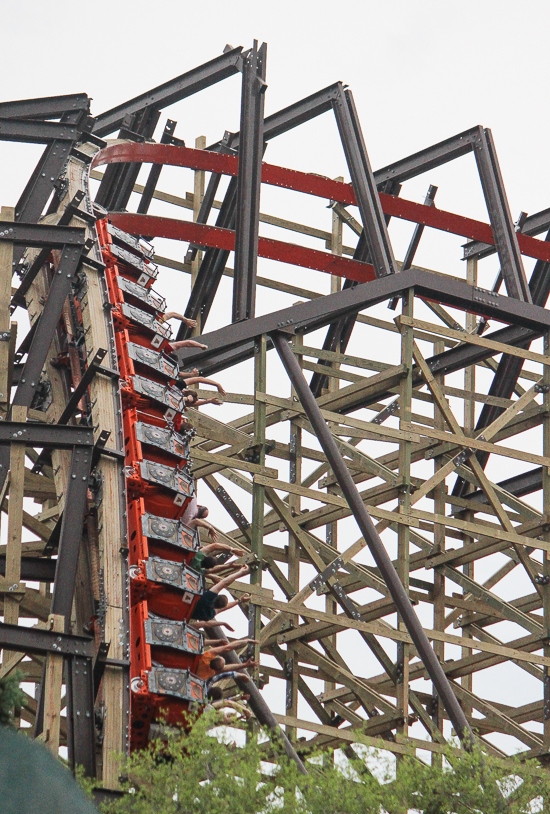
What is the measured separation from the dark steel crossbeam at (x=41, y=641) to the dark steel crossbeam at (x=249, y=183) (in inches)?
322

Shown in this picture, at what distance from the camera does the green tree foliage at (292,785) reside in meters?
14.4

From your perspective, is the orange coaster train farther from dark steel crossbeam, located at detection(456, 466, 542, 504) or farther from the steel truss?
dark steel crossbeam, located at detection(456, 466, 542, 504)

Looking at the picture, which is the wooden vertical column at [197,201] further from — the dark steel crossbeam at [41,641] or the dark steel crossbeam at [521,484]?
the dark steel crossbeam at [41,641]

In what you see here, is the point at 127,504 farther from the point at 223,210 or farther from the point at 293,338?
the point at 223,210

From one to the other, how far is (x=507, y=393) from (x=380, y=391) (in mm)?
5727

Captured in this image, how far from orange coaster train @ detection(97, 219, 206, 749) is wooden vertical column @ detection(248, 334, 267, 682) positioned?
5.13 ft

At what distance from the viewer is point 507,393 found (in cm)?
2830

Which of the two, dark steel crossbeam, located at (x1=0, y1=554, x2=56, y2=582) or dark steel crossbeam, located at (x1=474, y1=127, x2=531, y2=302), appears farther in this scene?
dark steel crossbeam, located at (x1=474, y1=127, x2=531, y2=302)

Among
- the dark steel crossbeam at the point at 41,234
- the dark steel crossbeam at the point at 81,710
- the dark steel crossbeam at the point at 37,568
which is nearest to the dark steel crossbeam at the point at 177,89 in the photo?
the dark steel crossbeam at the point at 41,234

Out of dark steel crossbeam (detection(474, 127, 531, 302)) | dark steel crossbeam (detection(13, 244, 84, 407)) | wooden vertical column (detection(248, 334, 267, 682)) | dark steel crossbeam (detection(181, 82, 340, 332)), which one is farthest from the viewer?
dark steel crossbeam (detection(181, 82, 340, 332))

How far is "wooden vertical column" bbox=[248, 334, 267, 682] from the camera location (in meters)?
21.0

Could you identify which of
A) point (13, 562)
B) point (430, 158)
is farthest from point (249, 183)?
point (13, 562)

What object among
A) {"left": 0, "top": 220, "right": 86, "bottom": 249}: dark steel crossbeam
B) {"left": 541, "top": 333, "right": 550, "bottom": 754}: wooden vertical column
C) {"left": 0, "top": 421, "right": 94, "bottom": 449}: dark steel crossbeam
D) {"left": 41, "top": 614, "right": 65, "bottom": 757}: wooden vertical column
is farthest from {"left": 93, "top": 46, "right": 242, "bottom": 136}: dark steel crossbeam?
{"left": 41, "top": 614, "right": 65, "bottom": 757}: wooden vertical column

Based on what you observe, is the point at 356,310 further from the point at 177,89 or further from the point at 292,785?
the point at 292,785
